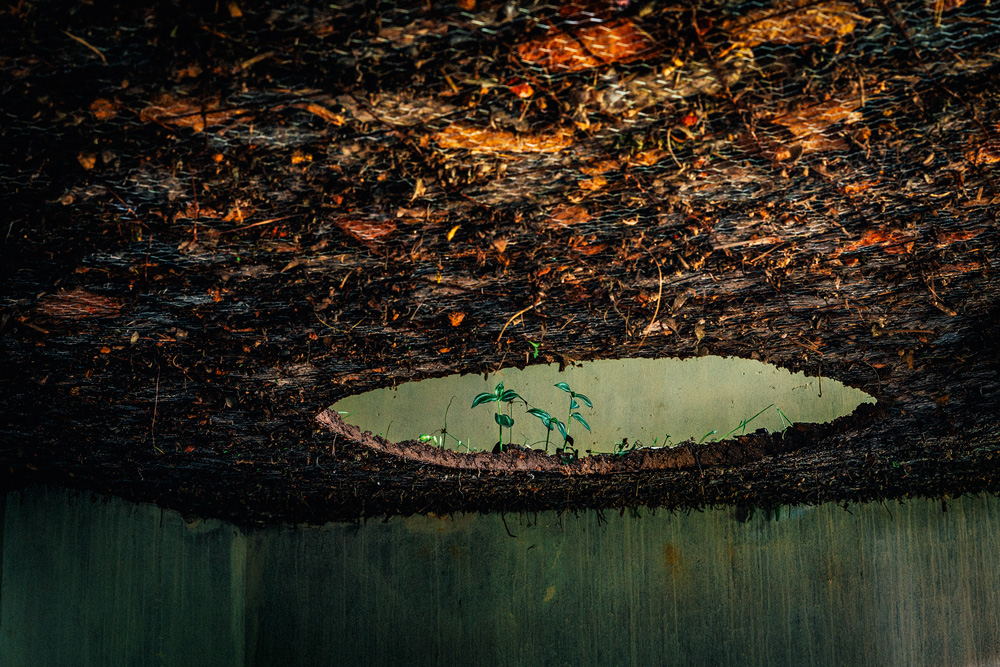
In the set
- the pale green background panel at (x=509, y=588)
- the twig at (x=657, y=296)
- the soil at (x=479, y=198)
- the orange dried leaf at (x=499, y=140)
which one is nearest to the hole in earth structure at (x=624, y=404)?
the pale green background panel at (x=509, y=588)

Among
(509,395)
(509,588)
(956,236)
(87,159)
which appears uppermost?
(87,159)

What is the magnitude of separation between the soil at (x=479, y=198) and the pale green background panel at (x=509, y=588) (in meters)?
2.41

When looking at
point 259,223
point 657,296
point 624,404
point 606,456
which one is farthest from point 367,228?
point 624,404

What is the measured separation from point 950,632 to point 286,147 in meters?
5.55

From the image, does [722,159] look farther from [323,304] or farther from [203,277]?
[203,277]

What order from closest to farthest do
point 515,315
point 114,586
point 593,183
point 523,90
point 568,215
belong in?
point 523,90
point 593,183
point 568,215
point 515,315
point 114,586

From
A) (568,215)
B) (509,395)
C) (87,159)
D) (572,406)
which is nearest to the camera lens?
(87,159)

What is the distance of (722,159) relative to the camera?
1.42m

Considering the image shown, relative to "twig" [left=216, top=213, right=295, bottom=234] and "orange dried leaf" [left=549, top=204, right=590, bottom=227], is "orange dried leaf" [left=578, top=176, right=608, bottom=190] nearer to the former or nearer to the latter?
"orange dried leaf" [left=549, top=204, right=590, bottom=227]

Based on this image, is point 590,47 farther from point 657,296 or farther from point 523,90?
point 657,296

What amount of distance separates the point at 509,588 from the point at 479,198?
4998mm

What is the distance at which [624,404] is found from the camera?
243 inches

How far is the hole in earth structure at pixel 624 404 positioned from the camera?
217 inches

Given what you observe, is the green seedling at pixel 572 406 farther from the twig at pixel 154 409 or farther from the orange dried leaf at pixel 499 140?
the orange dried leaf at pixel 499 140
